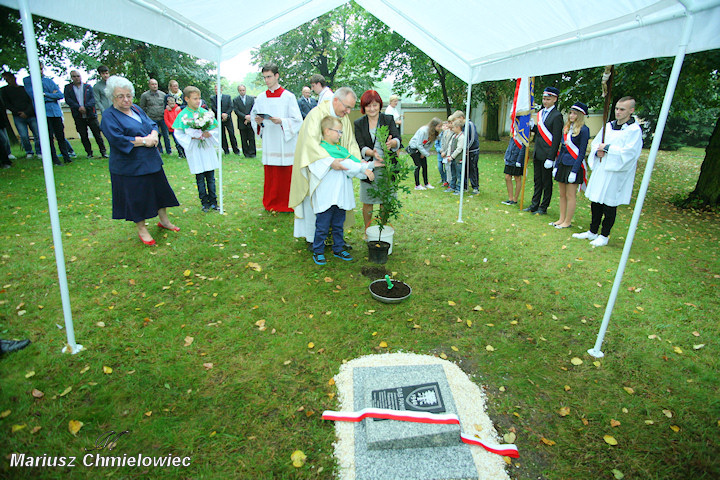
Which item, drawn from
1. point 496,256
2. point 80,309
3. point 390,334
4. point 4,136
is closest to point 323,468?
point 390,334

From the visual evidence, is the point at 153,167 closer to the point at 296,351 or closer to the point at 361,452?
the point at 296,351

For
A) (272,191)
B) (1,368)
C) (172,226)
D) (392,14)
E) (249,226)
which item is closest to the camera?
(1,368)

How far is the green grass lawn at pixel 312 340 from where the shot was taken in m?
2.43

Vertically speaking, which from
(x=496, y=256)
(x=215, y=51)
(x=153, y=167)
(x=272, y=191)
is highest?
(x=215, y=51)

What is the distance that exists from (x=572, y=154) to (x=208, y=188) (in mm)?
6691

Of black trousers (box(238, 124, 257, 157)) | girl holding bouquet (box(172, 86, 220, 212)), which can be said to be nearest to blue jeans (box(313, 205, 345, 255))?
girl holding bouquet (box(172, 86, 220, 212))

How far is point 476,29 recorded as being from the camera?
4.59m

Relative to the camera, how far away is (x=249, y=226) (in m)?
6.29

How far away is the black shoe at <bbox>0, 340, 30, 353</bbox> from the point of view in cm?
308

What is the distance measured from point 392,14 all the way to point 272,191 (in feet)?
12.2

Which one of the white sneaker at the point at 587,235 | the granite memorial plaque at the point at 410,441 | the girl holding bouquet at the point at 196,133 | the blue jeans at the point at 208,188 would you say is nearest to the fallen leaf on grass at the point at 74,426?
the granite memorial plaque at the point at 410,441

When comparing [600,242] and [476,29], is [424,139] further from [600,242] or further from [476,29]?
[600,242]

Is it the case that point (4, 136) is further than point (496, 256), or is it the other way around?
point (4, 136)

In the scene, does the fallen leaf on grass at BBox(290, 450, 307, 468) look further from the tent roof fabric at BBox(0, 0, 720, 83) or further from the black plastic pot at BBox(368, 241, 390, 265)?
the tent roof fabric at BBox(0, 0, 720, 83)
